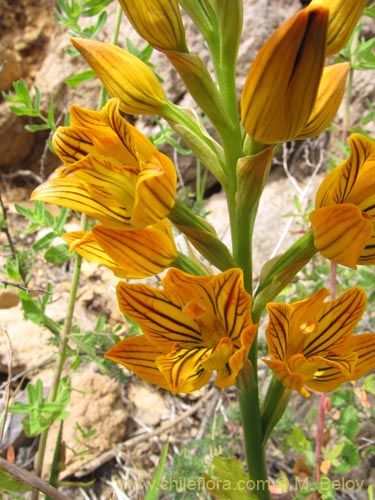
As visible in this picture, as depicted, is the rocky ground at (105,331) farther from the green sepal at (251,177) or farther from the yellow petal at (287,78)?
the yellow petal at (287,78)

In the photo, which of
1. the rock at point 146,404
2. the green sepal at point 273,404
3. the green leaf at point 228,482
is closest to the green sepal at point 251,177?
the green sepal at point 273,404

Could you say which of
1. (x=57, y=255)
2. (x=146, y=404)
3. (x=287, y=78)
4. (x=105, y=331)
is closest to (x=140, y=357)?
(x=287, y=78)

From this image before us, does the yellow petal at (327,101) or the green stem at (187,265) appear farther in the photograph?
the green stem at (187,265)

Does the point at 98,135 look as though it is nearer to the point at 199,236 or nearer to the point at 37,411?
the point at 199,236

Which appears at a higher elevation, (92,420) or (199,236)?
(199,236)

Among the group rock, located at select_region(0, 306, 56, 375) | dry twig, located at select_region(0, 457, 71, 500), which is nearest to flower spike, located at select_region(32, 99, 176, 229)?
dry twig, located at select_region(0, 457, 71, 500)

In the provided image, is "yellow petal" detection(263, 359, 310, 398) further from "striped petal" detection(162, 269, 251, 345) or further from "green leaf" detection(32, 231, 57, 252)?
"green leaf" detection(32, 231, 57, 252)

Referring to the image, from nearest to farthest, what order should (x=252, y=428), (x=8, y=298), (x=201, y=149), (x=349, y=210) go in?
(x=349, y=210) < (x=201, y=149) < (x=252, y=428) < (x=8, y=298)
